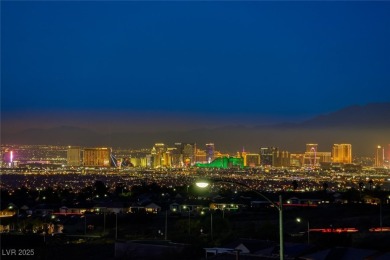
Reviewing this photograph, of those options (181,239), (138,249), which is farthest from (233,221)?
(138,249)

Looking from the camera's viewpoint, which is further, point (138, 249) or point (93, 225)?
point (93, 225)

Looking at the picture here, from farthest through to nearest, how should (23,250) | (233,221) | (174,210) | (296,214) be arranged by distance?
(174,210) < (296,214) < (233,221) < (23,250)

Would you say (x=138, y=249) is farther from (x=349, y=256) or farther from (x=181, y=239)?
(x=349, y=256)

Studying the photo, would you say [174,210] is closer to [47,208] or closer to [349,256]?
[47,208]

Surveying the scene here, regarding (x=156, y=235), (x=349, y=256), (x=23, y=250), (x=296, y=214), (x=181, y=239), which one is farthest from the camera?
(x=296, y=214)

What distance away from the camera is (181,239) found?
115ft

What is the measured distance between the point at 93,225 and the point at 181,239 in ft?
51.7

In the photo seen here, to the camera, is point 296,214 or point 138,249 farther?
point 296,214

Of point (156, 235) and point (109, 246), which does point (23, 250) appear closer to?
point (109, 246)

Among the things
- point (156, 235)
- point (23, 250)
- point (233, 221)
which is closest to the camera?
point (23, 250)

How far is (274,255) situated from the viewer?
81.4 ft

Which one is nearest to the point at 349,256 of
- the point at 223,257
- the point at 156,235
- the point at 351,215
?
the point at 223,257

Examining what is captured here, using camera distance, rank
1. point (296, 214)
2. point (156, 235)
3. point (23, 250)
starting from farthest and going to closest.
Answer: point (296, 214) → point (156, 235) → point (23, 250)

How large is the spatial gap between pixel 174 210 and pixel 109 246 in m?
25.4
